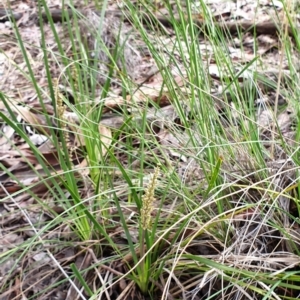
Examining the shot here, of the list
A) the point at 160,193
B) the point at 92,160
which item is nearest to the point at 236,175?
the point at 160,193

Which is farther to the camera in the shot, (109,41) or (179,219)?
(109,41)

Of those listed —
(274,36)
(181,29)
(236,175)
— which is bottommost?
(274,36)

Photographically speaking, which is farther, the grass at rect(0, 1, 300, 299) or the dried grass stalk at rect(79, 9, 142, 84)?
the dried grass stalk at rect(79, 9, 142, 84)

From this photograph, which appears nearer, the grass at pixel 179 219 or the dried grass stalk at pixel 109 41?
the grass at pixel 179 219

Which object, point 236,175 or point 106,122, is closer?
point 236,175

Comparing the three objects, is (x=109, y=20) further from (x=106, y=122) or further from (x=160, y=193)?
(x=160, y=193)

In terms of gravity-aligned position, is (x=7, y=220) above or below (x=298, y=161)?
below

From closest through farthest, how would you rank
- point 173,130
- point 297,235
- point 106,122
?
point 297,235 → point 173,130 → point 106,122

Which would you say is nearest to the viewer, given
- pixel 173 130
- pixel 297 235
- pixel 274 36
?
pixel 297 235

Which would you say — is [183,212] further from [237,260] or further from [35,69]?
[35,69]

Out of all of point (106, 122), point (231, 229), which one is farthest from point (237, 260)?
point (106, 122)
